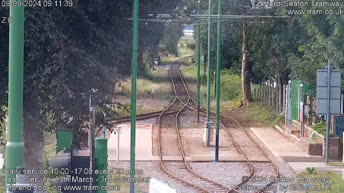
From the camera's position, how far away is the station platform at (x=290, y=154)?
20.2 meters

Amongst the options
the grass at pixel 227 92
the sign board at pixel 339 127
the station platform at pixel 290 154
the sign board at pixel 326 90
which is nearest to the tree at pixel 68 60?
the sign board at pixel 326 90

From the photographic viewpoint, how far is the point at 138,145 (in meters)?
25.4

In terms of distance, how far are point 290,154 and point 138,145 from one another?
17.9 feet

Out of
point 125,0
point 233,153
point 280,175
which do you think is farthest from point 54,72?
point 233,153

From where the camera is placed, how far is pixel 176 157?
22.6m

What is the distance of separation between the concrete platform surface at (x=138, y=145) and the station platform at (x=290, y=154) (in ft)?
13.5

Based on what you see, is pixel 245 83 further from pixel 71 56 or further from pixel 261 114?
pixel 71 56

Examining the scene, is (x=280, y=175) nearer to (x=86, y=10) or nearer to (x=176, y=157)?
(x=176, y=157)

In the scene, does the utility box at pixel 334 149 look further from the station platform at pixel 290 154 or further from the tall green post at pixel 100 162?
the tall green post at pixel 100 162

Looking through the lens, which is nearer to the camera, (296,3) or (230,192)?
(230,192)

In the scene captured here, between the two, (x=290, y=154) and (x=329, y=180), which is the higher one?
(x=329, y=180)

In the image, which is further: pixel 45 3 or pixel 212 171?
pixel 212 171

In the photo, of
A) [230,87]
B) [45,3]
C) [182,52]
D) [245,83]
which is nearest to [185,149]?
[45,3]

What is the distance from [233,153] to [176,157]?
2.10 metres
